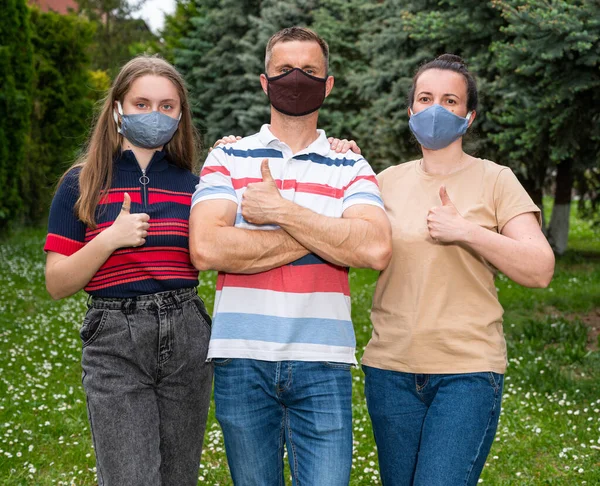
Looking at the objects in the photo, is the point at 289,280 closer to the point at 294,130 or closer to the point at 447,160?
the point at 294,130

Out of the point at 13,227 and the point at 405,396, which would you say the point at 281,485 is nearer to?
the point at 405,396

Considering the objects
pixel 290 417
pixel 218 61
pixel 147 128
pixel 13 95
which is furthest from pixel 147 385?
pixel 218 61

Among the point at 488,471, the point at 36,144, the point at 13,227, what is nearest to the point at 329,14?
the point at 36,144

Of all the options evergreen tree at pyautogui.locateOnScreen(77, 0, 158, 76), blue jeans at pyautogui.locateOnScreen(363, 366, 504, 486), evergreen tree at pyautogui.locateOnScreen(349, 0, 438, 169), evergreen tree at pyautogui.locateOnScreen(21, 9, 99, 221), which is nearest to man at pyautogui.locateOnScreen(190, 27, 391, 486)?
blue jeans at pyautogui.locateOnScreen(363, 366, 504, 486)

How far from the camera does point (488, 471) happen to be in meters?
5.27

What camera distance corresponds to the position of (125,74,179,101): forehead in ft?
11.0

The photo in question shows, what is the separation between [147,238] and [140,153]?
1.46ft

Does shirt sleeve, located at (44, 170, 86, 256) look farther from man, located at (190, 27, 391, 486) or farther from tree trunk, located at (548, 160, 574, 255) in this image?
tree trunk, located at (548, 160, 574, 255)

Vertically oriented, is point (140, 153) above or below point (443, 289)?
above

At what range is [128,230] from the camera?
10.0ft

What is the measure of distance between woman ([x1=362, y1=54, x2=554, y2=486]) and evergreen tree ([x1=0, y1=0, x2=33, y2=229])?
1340 centimetres

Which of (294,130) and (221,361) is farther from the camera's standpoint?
(294,130)

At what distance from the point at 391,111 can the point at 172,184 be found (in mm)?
10753

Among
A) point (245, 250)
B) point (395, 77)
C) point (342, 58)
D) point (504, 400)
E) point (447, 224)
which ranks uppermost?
point (342, 58)
